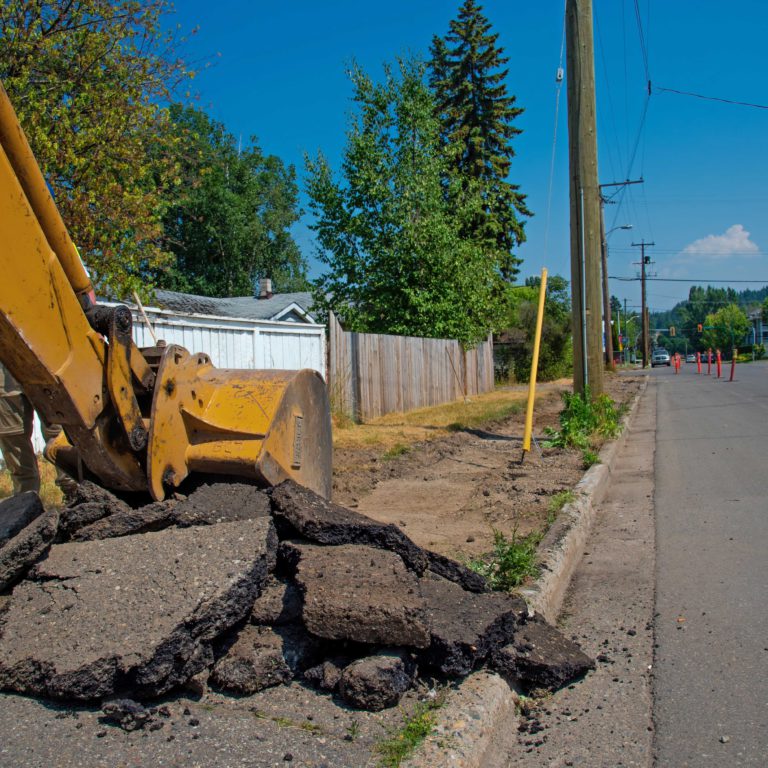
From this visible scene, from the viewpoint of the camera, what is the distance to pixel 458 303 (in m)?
22.1

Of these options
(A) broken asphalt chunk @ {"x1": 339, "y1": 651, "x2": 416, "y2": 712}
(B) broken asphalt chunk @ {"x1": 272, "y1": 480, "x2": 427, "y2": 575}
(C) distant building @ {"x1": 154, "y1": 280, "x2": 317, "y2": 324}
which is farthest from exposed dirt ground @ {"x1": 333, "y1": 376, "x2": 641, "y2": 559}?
(C) distant building @ {"x1": 154, "y1": 280, "x2": 317, "y2": 324}

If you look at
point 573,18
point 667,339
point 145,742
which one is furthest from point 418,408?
point 667,339

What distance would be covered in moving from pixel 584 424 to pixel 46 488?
768 centimetres

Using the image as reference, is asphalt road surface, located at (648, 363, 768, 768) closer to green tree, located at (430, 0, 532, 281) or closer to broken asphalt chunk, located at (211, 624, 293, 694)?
broken asphalt chunk, located at (211, 624, 293, 694)

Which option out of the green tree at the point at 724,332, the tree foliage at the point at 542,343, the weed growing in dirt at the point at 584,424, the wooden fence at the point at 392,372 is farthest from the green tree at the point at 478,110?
the green tree at the point at 724,332

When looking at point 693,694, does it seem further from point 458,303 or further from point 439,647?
point 458,303

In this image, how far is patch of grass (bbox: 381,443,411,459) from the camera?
10.3m

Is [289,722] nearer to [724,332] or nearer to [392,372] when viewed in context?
[392,372]

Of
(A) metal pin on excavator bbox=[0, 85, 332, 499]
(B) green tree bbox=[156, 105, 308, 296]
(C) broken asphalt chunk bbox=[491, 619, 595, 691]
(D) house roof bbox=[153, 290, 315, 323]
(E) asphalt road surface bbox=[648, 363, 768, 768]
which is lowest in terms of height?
(E) asphalt road surface bbox=[648, 363, 768, 768]

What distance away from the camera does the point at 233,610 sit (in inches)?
133

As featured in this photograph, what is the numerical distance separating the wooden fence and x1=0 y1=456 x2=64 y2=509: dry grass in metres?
6.93

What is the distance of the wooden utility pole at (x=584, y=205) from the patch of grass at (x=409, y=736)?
9.82 meters

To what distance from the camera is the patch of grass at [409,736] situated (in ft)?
8.92

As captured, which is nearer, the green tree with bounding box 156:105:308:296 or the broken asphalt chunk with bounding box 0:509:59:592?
the broken asphalt chunk with bounding box 0:509:59:592
